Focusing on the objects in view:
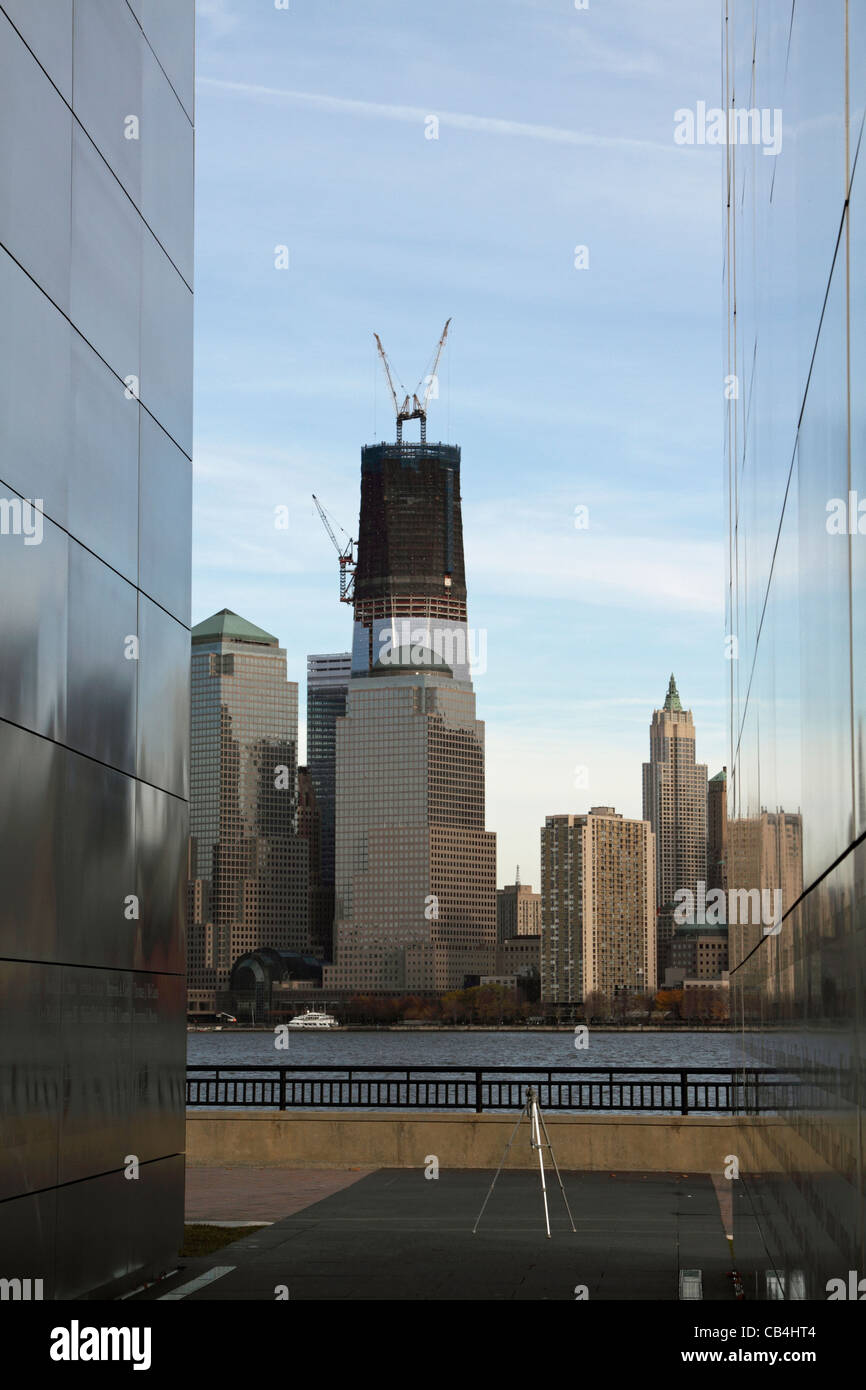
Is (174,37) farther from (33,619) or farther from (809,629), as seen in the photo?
(809,629)

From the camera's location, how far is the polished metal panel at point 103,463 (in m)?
10.1

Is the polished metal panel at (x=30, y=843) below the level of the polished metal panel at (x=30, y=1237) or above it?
above

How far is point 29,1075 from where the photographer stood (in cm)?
891

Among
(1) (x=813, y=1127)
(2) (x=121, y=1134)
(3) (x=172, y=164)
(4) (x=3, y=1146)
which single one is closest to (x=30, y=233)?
(3) (x=172, y=164)

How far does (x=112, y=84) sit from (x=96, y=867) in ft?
18.3

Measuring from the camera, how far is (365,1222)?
599 inches

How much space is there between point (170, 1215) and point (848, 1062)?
8994mm

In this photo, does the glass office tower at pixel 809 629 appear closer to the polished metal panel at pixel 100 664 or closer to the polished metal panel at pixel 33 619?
the polished metal panel at pixel 33 619

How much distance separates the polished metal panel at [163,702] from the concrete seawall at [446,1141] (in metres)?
8.93

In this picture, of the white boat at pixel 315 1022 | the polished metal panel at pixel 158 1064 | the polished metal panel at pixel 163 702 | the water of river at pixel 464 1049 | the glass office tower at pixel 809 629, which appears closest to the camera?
the glass office tower at pixel 809 629

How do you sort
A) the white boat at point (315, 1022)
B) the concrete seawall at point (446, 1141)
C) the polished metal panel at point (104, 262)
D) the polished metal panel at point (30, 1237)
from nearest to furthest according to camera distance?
the polished metal panel at point (30, 1237), the polished metal panel at point (104, 262), the concrete seawall at point (446, 1141), the white boat at point (315, 1022)

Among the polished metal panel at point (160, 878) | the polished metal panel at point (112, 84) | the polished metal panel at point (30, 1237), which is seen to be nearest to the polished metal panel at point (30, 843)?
the polished metal panel at point (30, 1237)

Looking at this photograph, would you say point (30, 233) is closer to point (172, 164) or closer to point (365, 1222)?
point (172, 164)

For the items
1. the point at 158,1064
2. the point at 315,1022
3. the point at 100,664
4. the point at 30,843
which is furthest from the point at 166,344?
the point at 315,1022
